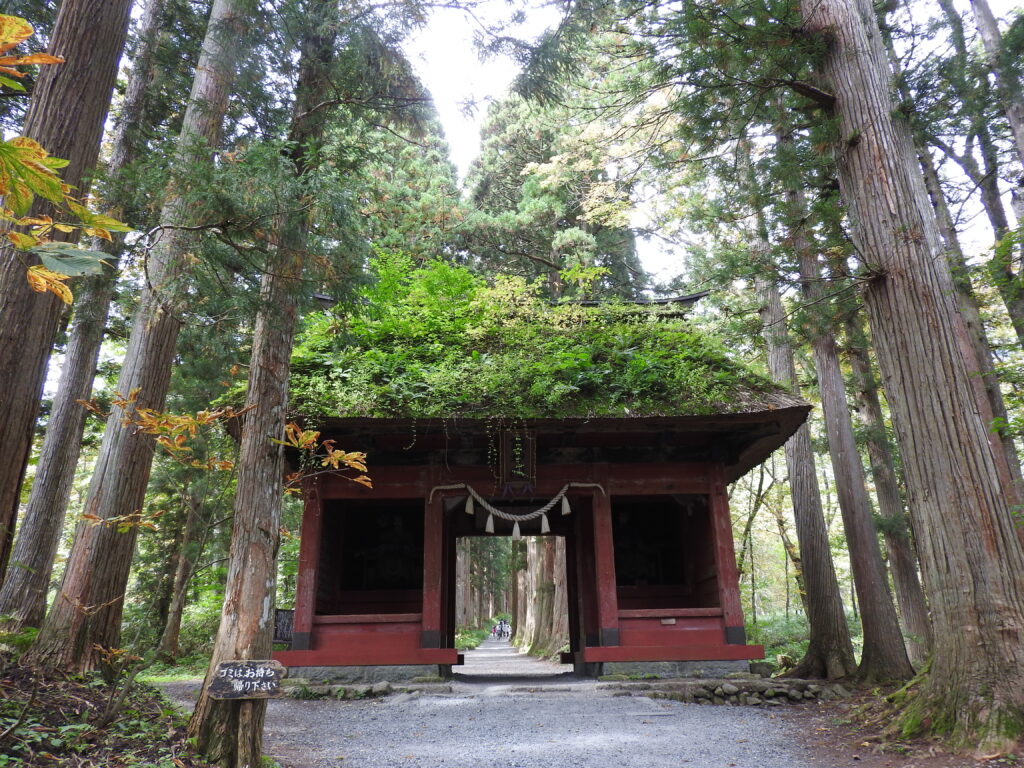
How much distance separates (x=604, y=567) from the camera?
8414 millimetres

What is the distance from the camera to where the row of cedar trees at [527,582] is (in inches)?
578

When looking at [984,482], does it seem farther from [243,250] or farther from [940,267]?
[243,250]

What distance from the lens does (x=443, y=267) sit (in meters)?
10.2

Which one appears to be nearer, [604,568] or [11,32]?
[11,32]

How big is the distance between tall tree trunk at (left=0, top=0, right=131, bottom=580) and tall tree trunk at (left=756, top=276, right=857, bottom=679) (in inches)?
258

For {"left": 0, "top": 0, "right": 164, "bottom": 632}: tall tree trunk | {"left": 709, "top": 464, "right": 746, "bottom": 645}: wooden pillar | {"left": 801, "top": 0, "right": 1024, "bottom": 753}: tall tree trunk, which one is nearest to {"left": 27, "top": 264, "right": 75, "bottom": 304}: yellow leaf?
{"left": 0, "top": 0, "right": 164, "bottom": 632}: tall tree trunk

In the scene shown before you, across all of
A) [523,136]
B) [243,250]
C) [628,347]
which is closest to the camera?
[243,250]

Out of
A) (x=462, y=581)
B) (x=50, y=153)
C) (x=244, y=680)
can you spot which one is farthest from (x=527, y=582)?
(x=50, y=153)

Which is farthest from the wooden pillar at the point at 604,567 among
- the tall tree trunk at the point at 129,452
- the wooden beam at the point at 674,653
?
the tall tree trunk at the point at 129,452

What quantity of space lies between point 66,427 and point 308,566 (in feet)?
12.2

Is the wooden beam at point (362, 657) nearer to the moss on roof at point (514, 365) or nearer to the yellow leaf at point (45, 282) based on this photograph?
the moss on roof at point (514, 365)

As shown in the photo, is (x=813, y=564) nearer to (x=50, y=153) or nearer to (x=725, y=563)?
(x=725, y=563)

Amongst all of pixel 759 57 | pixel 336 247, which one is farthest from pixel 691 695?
pixel 759 57

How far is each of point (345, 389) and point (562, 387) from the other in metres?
2.60
